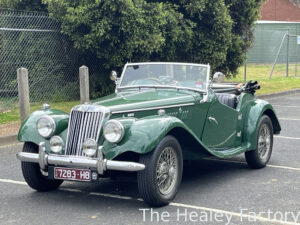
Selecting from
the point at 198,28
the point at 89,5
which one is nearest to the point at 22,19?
the point at 89,5

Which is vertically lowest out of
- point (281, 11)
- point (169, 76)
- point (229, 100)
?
point (229, 100)

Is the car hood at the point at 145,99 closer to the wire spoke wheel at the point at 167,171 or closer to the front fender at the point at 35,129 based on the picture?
the front fender at the point at 35,129

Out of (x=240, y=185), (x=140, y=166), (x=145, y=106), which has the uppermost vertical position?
(x=145, y=106)

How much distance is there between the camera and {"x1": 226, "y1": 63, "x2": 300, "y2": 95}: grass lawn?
18938 millimetres

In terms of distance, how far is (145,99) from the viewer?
616cm

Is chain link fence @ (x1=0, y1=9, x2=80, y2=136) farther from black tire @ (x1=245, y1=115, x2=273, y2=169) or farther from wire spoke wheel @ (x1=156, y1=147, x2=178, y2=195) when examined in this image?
wire spoke wheel @ (x1=156, y1=147, x2=178, y2=195)

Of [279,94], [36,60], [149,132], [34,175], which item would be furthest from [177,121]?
[279,94]

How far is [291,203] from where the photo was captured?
5.60m

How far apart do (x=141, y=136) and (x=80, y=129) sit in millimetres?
744

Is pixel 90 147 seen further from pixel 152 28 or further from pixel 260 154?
pixel 152 28

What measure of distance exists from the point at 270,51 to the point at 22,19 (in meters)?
20.2

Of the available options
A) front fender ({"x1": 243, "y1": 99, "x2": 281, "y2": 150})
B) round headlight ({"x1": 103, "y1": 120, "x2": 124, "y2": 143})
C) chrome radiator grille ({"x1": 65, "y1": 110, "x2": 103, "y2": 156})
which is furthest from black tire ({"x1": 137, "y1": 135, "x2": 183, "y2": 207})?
front fender ({"x1": 243, "y1": 99, "x2": 281, "y2": 150})

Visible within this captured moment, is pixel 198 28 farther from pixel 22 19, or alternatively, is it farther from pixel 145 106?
pixel 145 106

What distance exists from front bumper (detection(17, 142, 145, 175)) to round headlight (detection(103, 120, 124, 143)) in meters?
0.18
